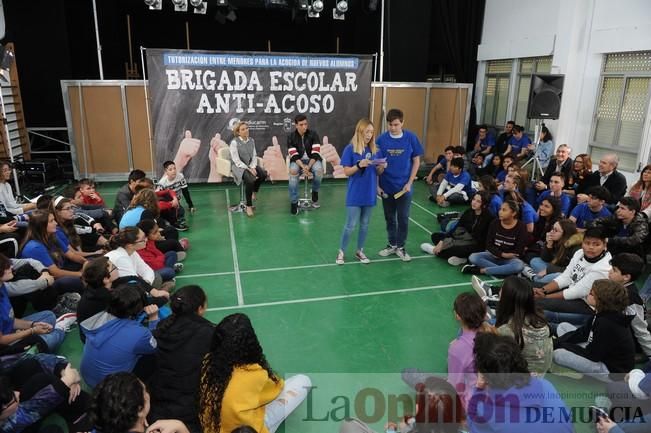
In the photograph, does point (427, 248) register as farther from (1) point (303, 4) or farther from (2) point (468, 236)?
(1) point (303, 4)

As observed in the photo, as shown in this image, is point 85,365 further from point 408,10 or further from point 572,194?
point 408,10

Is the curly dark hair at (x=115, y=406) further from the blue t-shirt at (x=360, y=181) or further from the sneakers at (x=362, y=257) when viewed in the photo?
the sneakers at (x=362, y=257)

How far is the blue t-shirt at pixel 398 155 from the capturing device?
567cm

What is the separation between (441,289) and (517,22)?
26.9 feet

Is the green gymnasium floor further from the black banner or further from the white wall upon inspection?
the white wall

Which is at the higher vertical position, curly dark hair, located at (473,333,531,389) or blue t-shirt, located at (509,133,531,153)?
blue t-shirt, located at (509,133,531,153)

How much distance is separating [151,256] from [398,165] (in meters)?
3.01

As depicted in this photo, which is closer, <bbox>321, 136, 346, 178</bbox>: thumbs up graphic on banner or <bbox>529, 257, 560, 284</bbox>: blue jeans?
<bbox>529, 257, 560, 284</bbox>: blue jeans

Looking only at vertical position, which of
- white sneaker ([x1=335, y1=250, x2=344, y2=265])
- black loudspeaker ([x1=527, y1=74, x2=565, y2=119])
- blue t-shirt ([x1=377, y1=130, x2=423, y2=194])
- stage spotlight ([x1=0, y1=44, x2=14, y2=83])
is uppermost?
stage spotlight ([x1=0, y1=44, x2=14, y2=83])

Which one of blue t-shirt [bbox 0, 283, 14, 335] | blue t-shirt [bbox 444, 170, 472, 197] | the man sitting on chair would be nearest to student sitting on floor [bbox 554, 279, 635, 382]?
blue t-shirt [bbox 0, 283, 14, 335]

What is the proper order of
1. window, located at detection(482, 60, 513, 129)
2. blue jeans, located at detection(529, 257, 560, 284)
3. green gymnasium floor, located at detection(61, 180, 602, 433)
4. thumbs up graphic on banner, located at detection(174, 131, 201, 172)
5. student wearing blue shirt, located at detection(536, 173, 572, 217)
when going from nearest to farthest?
green gymnasium floor, located at detection(61, 180, 602, 433), blue jeans, located at detection(529, 257, 560, 284), student wearing blue shirt, located at detection(536, 173, 572, 217), thumbs up graphic on banner, located at detection(174, 131, 201, 172), window, located at detection(482, 60, 513, 129)

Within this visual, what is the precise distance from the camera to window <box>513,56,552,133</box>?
10594 millimetres

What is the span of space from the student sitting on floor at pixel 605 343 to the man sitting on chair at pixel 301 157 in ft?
17.1

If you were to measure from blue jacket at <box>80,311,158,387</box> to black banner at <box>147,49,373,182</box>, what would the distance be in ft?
21.6
